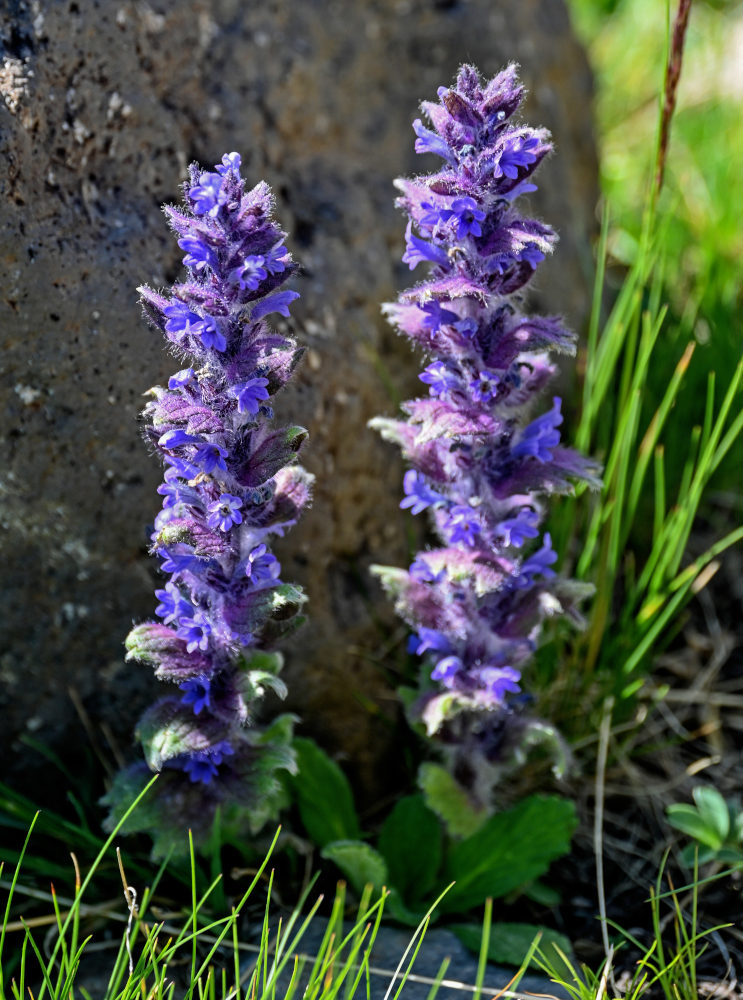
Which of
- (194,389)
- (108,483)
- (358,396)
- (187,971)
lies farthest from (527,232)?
(187,971)

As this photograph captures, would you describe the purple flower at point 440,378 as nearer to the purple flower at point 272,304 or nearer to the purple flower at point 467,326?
the purple flower at point 467,326

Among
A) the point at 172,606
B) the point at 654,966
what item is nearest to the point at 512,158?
the point at 172,606

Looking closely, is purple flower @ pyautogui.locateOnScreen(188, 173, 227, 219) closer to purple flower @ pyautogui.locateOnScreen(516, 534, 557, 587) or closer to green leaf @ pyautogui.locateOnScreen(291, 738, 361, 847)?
purple flower @ pyautogui.locateOnScreen(516, 534, 557, 587)

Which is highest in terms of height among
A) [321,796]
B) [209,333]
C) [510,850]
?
[209,333]

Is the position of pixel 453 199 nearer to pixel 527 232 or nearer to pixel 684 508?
pixel 527 232

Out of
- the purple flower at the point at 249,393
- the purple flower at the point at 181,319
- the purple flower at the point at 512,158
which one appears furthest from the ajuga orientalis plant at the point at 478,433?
the purple flower at the point at 181,319

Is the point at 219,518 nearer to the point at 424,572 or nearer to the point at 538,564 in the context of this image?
the point at 424,572
